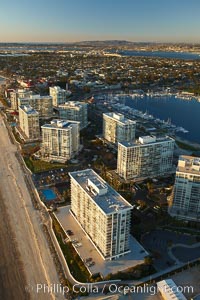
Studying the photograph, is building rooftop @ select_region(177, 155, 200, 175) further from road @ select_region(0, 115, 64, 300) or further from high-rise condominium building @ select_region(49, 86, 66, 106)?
high-rise condominium building @ select_region(49, 86, 66, 106)

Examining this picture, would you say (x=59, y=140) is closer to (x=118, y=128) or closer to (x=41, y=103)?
(x=118, y=128)

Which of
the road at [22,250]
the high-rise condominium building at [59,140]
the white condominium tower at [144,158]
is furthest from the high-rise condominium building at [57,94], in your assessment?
the white condominium tower at [144,158]

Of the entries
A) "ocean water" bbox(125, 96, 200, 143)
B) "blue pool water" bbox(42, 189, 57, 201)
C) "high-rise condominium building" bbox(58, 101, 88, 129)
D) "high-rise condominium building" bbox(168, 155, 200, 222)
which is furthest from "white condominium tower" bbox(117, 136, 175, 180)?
"high-rise condominium building" bbox(58, 101, 88, 129)

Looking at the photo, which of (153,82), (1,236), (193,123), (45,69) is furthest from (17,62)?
(1,236)

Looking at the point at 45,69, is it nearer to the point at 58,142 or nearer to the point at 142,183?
the point at 58,142

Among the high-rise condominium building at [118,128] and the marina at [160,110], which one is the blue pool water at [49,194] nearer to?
the high-rise condominium building at [118,128]

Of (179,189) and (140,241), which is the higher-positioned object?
(179,189)

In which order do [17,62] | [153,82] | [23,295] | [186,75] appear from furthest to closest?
[17,62]
[186,75]
[153,82]
[23,295]
